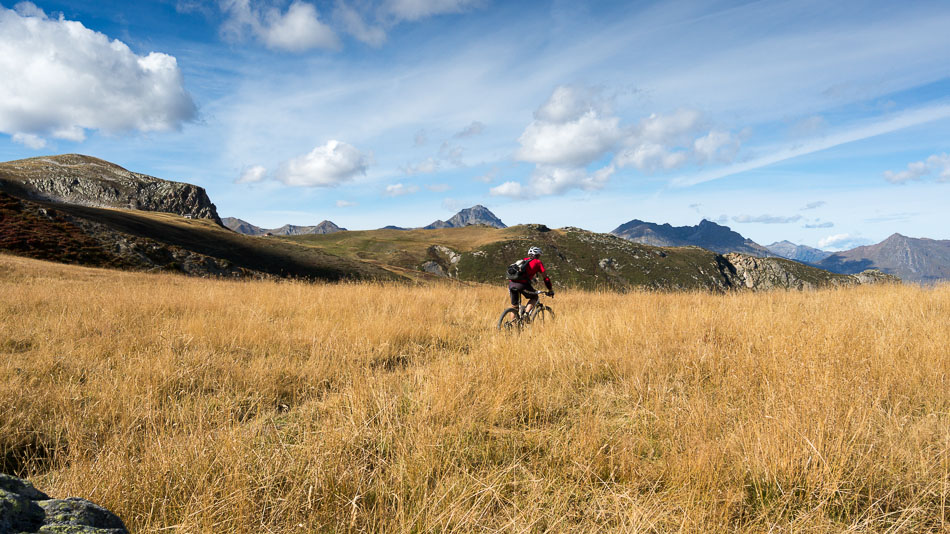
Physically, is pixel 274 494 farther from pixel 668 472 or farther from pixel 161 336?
pixel 161 336

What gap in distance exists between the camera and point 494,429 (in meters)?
3.65

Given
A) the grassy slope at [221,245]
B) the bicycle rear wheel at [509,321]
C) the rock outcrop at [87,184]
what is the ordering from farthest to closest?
the rock outcrop at [87,184] → the grassy slope at [221,245] → the bicycle rear wheel at [509,321]

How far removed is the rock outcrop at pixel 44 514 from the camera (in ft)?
4.41

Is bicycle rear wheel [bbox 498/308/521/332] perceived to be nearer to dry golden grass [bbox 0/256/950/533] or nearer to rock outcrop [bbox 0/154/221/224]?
dry golden grass [bbox 0/256/950/533]

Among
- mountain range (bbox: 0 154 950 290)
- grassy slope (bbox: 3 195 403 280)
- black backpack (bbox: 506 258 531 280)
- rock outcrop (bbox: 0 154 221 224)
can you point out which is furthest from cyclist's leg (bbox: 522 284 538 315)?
rock outcrop (bbox: 0 154 221 224)

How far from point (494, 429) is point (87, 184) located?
17619cm

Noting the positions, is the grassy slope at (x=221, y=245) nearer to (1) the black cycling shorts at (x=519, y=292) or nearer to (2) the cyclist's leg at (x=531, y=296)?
(1) the black cycling shorts at (x=519, y=292)

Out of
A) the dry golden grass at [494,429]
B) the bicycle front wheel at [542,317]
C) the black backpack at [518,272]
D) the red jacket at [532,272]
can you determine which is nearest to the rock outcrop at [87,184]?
the dry golden grass at [494,429]

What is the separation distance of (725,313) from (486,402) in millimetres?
7053

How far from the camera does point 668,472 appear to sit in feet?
9.43

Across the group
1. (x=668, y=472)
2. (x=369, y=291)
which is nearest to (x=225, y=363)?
(x=668, y=472)

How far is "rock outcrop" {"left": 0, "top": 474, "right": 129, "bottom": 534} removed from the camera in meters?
1.34

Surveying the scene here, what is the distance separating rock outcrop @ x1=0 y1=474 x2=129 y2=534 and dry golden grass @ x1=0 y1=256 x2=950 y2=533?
2.28 feet

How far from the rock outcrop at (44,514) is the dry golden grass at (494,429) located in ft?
2.28
